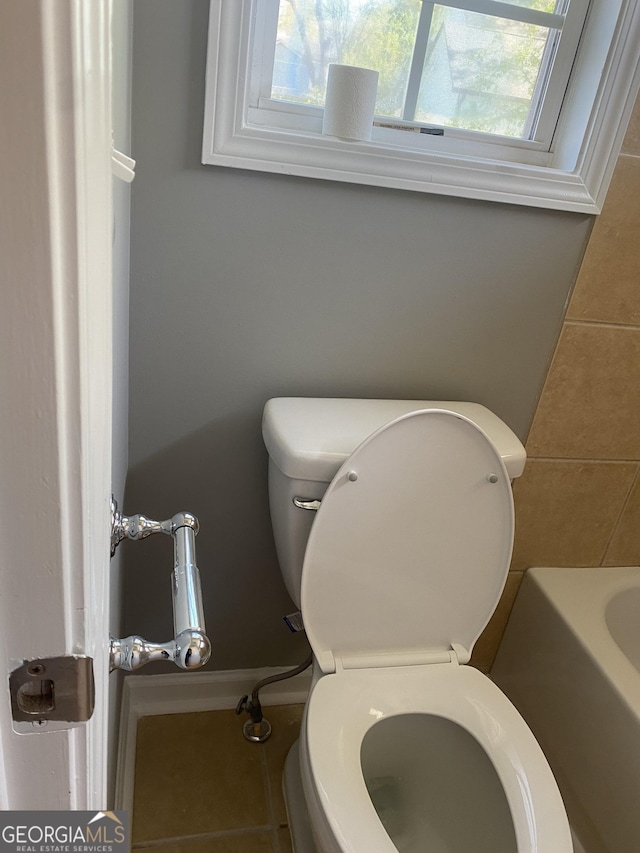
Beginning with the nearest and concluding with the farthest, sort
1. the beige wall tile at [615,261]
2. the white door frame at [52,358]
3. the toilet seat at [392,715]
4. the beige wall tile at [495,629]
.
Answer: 1. the white door frame at [52,358]
2. the toilet seat at [392,715]
3. the beige wall tile at [615,261]
4. the beige wall tile at [495,629]

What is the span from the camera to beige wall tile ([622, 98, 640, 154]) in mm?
1081

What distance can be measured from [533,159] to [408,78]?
0.30 meters

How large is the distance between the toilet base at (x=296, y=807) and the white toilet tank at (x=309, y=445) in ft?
1.61

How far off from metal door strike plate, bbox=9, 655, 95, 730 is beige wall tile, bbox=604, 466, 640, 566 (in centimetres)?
139

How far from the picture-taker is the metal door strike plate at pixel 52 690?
360 millimetres

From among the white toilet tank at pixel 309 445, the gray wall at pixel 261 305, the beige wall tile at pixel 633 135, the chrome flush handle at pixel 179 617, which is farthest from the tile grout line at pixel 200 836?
the beige wall tile at pixel 633 135

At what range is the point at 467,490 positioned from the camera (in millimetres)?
1061

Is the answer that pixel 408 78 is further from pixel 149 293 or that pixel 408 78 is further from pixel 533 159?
pixel 149 293

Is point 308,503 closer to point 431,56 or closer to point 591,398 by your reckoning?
point 591,398

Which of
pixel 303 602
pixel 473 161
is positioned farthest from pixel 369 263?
pixel 303 602

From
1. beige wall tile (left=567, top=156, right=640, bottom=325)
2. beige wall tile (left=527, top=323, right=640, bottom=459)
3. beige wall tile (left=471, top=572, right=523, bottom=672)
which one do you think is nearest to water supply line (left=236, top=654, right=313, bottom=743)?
beige wall tile (left=471, top=572, right=523, bottom=672)

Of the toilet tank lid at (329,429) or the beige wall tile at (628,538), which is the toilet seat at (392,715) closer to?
the toilet tank lid at (329,429)

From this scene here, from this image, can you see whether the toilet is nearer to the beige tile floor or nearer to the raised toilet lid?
the raised toilet lid

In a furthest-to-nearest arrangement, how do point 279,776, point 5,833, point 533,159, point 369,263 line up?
point 279,776
point 533,159
point 369,263
point 5,833
